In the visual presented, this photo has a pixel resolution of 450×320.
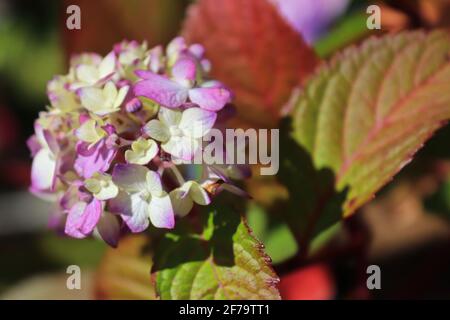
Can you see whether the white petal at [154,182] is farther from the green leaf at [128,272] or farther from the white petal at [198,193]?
the green leaf at [128,272]

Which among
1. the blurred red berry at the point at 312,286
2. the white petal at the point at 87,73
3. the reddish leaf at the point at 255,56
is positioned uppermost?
the reddish leaf at the point at 255,56

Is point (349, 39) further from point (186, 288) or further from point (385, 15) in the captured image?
point (186, 288)

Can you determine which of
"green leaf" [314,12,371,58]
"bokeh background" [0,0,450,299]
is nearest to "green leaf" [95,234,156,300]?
"bokeh background" [0,0,450,299]

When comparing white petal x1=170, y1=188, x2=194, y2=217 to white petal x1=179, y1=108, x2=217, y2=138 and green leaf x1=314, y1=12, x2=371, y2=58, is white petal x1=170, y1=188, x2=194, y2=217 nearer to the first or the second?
white petal x1=179, y1=108, x2=217, y2=138

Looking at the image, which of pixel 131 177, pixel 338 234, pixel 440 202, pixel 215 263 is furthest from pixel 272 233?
pixel 131 177

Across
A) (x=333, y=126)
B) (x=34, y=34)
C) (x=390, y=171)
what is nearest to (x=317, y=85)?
(x=333, y=126)

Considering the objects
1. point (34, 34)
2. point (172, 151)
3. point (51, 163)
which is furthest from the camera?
point (34, 34)

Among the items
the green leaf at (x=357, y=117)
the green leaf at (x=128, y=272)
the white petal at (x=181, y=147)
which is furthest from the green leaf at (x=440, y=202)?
the white petal at (x=181, y=147)
